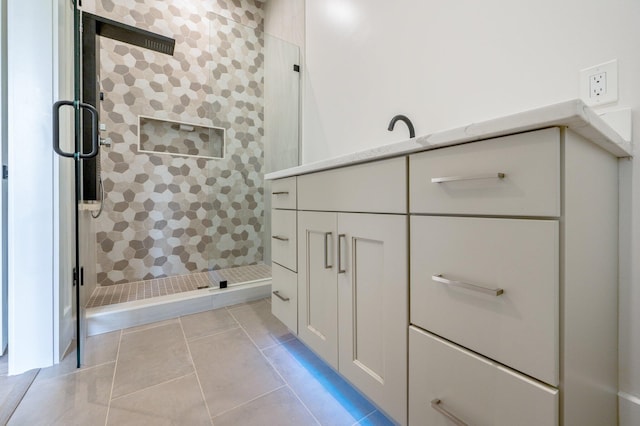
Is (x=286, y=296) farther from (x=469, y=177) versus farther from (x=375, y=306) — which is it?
(x=469, y=177)

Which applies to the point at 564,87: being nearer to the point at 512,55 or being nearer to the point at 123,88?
the point at 512,55

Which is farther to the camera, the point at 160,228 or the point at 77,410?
the point at 160,228

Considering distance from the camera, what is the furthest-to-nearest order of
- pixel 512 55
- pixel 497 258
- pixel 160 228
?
pixel 160 228 < pixel 512 55 < pixel 497 258

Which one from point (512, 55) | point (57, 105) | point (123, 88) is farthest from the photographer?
point (123, 88)

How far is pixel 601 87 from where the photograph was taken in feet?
2.51

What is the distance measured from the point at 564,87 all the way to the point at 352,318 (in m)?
1.02

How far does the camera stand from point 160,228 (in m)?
2.50

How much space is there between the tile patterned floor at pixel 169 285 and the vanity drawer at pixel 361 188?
1.38m

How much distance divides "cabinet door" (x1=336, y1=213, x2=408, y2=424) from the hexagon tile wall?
5.70ft

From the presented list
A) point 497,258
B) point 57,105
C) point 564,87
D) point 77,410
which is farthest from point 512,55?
point 77,410

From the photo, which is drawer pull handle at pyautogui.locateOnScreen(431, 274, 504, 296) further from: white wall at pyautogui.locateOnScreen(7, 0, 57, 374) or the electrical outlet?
white wall at pyautogui.locateOnScreen(7, 0, 57, 374)

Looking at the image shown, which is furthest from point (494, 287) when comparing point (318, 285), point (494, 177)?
point (318, 285)

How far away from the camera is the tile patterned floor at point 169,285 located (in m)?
1.91

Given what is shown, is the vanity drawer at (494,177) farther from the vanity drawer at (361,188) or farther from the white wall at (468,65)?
the white wall at (468,65)
